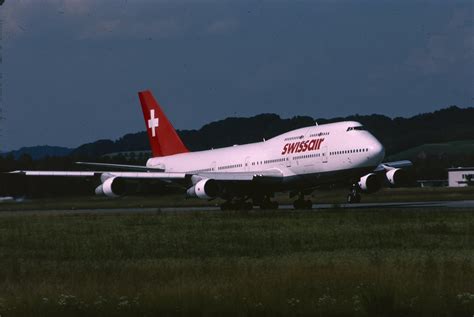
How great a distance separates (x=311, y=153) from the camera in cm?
4928

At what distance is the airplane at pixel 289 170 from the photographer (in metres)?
48.0

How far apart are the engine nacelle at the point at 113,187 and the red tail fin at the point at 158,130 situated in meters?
10.9

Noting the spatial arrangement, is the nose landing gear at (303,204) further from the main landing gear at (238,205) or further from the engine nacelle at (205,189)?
the engine nacelle at (205,189)

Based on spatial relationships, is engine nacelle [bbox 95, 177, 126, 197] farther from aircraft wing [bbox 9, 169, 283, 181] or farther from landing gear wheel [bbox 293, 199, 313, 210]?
landing gear wheel [bbox 293, 199, 313, 210]

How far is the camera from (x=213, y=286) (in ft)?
52.7

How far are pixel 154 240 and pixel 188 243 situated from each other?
71.7 inches

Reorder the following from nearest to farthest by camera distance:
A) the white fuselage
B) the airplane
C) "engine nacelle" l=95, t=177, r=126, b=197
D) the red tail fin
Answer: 1. the white fuselage
2. the airplane
3. "engine nacelle" l=95, t=177, r=126, b=197
4. the red tail fin

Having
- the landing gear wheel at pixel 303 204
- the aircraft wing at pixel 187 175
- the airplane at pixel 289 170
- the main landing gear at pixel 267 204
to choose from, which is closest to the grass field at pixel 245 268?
the airplane at pixel 289 170

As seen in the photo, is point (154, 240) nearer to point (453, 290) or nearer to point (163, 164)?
point (453, 290)

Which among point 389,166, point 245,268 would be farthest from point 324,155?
point 245,268

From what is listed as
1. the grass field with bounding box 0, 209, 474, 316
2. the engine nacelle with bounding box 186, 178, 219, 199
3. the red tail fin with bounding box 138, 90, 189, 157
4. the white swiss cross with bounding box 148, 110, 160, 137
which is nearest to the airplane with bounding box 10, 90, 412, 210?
the engine nacelle with bounding box 186, 178, 219, 199

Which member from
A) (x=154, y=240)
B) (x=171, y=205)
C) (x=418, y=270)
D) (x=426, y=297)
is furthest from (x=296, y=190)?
(x=426, y=297)

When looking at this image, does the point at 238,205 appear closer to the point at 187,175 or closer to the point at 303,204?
the point at 187,175

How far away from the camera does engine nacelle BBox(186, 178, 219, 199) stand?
4984 centimetres
